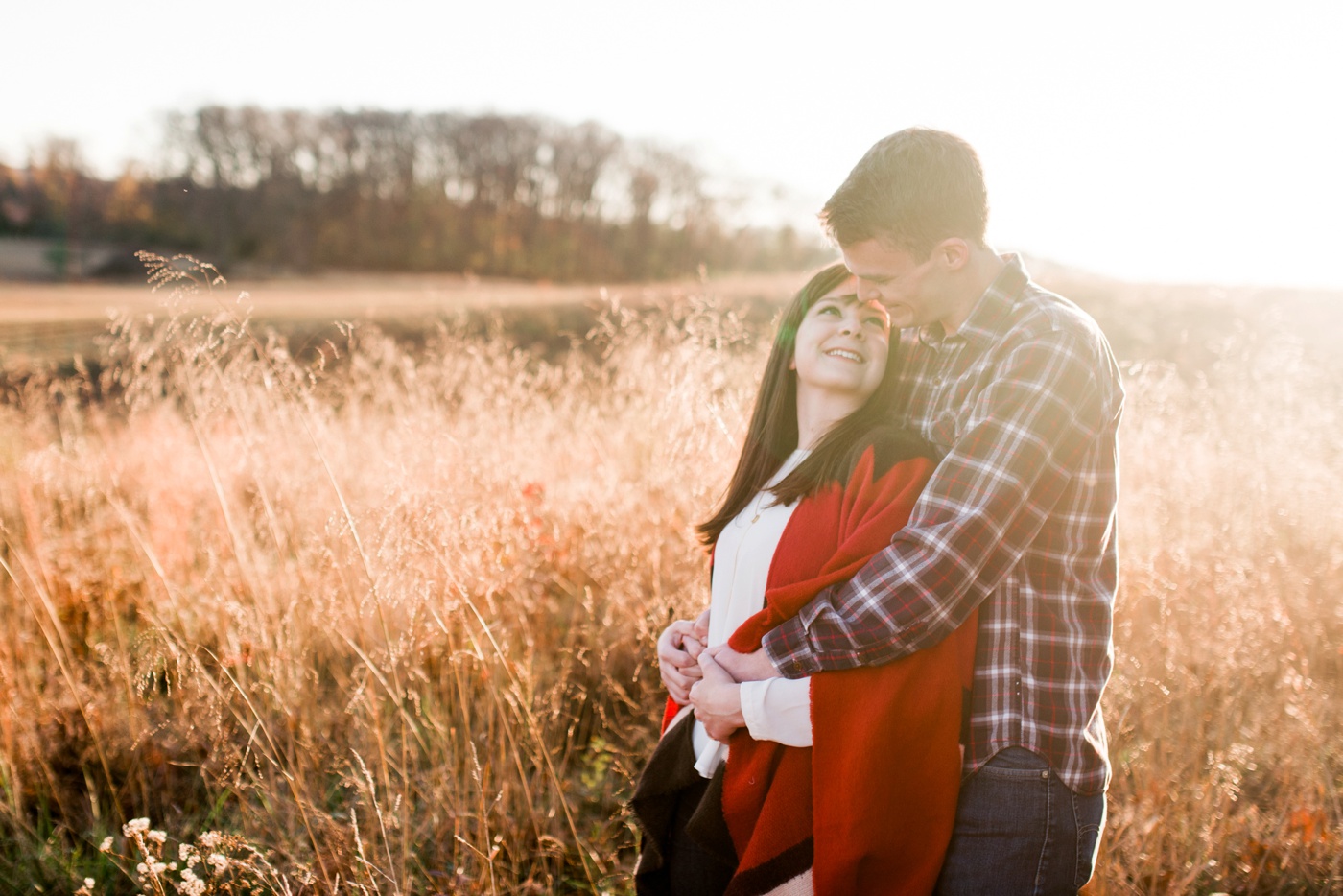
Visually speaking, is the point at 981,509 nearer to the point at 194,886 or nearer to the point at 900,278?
the point at 900,278

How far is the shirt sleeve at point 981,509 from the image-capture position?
1.31m

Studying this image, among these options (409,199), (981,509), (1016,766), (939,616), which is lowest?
(1016,766)

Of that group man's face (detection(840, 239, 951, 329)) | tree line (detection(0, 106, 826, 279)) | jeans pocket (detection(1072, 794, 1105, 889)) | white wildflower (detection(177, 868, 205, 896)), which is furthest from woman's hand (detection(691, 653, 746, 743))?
tree line (detection(0, 106, 826, 279))

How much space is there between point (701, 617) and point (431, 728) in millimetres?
1135

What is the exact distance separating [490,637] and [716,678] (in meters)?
0.59

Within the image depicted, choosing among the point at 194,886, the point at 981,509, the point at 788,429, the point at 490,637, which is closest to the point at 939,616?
the point at 981,509

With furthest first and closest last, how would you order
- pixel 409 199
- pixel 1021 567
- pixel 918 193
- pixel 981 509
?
pixel 409 199
pixel 918 193
pixel 1021 567
pixel 981 509

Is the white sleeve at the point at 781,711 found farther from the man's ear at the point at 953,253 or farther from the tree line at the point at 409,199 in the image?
the tree line at the point at 409,199

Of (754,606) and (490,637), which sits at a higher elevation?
(754,606)

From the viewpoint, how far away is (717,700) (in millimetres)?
1534

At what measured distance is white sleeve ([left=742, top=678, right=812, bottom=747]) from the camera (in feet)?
4.72

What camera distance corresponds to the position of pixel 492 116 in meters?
34.4

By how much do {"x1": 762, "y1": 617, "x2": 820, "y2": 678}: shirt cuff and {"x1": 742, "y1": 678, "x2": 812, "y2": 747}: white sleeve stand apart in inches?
0.8

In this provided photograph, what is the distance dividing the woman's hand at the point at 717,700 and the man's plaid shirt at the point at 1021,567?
133mm
